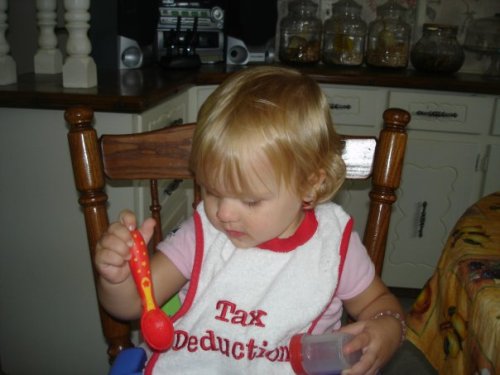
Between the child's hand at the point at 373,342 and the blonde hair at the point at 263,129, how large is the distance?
7.8 inches

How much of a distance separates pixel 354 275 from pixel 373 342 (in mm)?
138

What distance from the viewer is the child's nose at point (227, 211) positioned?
0.73 metres

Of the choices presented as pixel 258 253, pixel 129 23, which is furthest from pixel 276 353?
pixel 129 23

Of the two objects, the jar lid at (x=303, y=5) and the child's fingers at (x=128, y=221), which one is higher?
the jar lid at (x=303, y=5)

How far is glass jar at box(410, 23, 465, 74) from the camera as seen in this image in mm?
2320

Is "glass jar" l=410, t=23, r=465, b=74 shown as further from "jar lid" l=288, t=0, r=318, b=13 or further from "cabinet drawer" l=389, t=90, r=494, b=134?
"jar lid" l=288, t=0, r=318, b=13

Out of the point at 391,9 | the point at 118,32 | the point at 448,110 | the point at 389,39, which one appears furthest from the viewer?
the point at 391,9

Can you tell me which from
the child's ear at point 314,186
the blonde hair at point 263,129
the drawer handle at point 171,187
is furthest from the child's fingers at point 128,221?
the drawer handle at point 171,187

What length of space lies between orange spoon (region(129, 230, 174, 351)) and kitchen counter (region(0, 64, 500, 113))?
2.39ft

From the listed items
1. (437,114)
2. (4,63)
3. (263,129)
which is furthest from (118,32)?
(263,129)

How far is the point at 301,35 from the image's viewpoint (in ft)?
7.94

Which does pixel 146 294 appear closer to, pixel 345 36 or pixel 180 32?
pixel 180 32

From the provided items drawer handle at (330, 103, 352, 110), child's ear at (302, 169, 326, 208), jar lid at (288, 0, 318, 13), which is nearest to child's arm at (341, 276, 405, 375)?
child's ear at (302, 169, 326, 208)

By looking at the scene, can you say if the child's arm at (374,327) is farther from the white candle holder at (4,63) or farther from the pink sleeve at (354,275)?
the white candle holder at (4,63)
